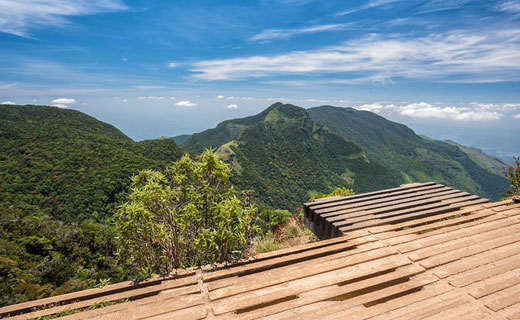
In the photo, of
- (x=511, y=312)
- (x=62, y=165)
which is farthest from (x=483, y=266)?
(x=62, y=165)

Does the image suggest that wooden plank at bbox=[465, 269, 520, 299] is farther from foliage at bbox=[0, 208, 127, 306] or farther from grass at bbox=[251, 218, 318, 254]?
foliage at bbox=[0, 208, 127, 306]

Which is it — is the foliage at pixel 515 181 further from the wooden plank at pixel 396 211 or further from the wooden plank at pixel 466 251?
the wooden plank at pixel 466 251

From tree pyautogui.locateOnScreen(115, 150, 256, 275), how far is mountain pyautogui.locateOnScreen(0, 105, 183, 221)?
1064 inches

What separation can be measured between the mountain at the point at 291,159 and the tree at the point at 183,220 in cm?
6126

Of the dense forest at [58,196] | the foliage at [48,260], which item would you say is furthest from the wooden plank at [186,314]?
the foliage at [48,260]

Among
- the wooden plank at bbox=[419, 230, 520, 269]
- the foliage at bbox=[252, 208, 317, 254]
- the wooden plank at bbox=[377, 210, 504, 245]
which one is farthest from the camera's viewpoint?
the foliage at bbox=[252, 208, 317, 254]

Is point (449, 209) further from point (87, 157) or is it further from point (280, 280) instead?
point (87, 157)

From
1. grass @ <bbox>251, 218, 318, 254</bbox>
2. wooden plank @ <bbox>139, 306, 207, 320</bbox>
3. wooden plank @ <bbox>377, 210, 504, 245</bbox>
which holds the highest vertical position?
wooden plank @ <bbox>139, 306, 207, 320</bbox>

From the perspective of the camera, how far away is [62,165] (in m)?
34.2

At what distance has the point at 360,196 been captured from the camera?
5.12 m

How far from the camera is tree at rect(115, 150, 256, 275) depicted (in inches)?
122

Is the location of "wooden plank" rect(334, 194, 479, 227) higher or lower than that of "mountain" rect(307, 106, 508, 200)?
higher

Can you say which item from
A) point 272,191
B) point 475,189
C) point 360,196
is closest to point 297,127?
point 272,191

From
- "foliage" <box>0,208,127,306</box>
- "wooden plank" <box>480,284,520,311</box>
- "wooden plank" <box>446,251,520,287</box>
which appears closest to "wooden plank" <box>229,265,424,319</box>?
"wooden plank" <box>446,251,520,287</box>
